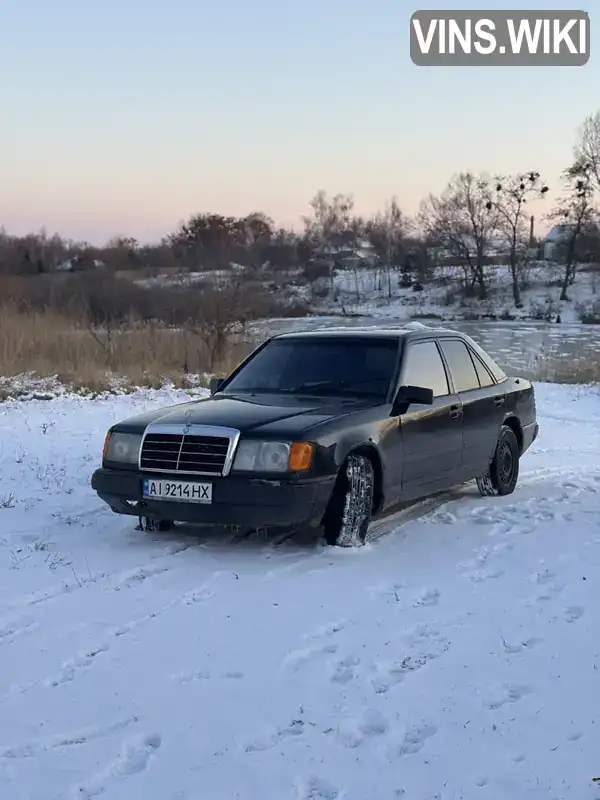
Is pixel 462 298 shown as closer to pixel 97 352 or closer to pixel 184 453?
pixel 97 352

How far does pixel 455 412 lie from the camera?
7758 millimetres

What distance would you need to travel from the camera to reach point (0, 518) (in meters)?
7.18

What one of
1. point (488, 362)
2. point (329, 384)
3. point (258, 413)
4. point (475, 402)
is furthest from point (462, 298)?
point (258, 413)

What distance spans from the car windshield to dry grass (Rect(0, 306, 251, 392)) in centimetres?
901

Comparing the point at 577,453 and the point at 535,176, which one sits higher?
the point at 535,176

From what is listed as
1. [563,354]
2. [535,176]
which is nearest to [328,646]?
[563,354]

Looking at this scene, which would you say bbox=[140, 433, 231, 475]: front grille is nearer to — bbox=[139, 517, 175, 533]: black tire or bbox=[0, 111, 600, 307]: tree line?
bbox=[139, 517, 175, 533]: black tire

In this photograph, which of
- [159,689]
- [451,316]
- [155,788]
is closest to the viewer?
[155,788]

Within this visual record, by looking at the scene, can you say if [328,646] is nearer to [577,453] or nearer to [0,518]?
[0,518]

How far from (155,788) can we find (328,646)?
1485 millimetres

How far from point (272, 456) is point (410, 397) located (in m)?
1.47

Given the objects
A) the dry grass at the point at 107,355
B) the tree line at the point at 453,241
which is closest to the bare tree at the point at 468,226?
the tree line at the point at 453,241

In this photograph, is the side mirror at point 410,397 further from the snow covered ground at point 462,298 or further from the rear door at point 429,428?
the snow covered ground at point 462,298

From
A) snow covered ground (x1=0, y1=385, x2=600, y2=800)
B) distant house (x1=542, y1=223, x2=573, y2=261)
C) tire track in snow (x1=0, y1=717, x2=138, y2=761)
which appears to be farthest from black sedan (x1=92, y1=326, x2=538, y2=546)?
distant house (x1=542, y1=223, x2=573, y2=261)
